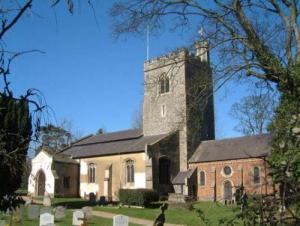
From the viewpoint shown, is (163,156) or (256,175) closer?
(256,175)

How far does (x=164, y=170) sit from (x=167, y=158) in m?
1.29

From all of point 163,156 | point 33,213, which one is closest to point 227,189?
point 163,156

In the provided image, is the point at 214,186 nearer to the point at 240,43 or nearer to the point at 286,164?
the point at 240,43

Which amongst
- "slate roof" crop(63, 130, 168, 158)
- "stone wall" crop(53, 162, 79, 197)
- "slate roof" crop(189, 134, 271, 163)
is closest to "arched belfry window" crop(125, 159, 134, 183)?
"slate roof" crop(63, 130, 168, 158)

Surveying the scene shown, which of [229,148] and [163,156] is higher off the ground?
[229,148]

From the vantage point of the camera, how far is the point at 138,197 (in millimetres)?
37469

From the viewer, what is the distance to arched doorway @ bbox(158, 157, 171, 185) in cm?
4553

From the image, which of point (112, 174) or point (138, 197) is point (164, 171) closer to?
point (112, 174)

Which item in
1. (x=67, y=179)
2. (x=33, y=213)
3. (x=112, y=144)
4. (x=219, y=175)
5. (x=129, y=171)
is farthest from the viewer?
(x=112, y=144)

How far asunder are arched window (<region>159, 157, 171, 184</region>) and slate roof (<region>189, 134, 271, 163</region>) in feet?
8.26

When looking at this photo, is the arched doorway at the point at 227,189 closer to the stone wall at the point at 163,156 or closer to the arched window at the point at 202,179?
the arched window at the point at 202,179

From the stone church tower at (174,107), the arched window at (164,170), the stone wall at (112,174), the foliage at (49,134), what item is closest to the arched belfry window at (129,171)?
the stone wall at (112,174)

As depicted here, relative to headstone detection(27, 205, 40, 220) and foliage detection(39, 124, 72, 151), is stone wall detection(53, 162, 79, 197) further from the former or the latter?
foliage detection(39, 124, 72, 151)

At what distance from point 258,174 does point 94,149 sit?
21.0 m
